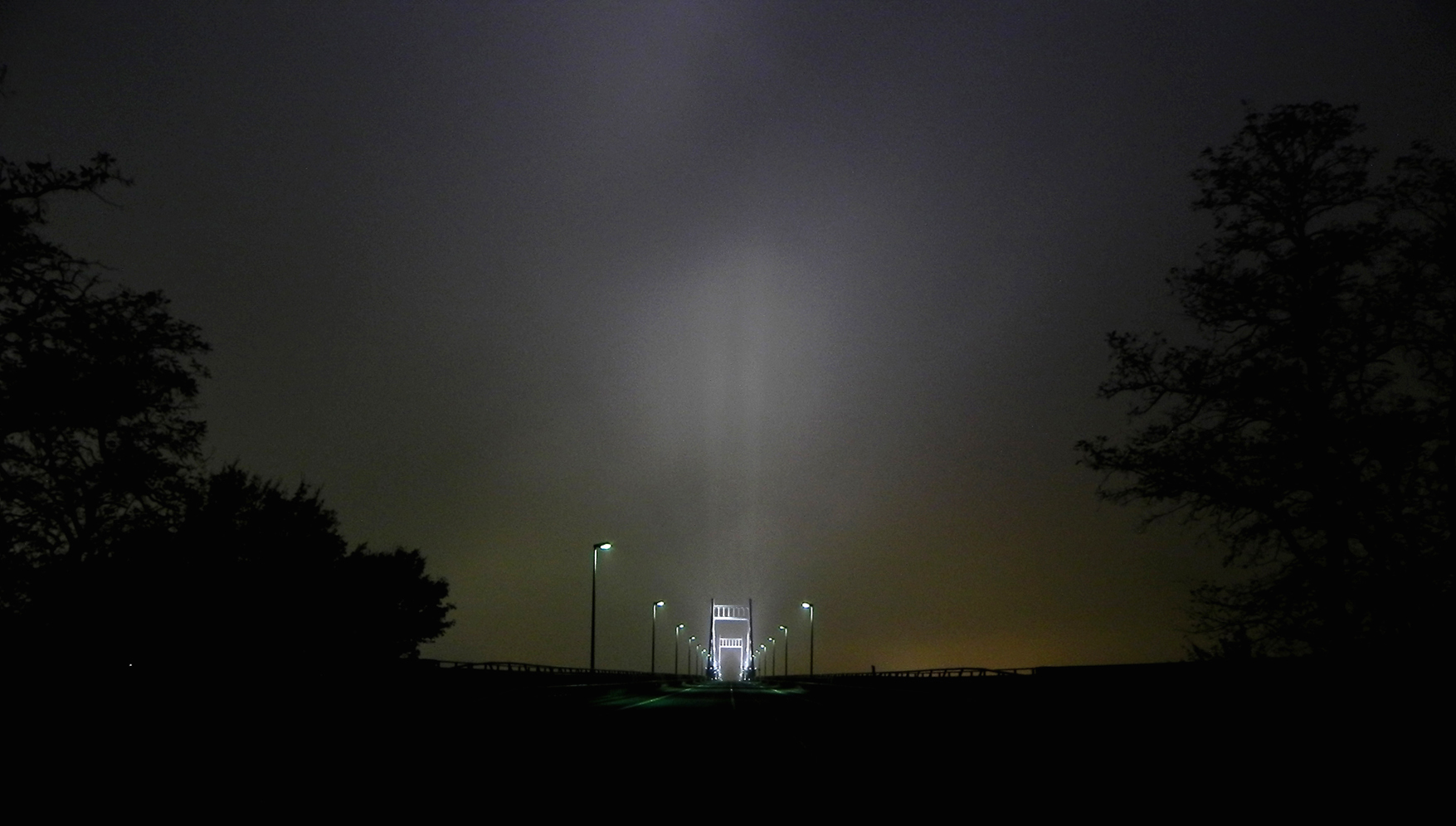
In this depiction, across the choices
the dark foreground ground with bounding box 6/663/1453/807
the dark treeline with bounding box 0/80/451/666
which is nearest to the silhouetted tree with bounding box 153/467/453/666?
the dark treeline with bounding box 0/80/451/666

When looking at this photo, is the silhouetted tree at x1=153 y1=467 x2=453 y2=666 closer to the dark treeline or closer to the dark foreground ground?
the dark treeline

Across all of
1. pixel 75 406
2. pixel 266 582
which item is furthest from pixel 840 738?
pixel 266 582

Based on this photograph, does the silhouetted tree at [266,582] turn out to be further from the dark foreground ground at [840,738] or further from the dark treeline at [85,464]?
the dark foreground ground at [840,738]

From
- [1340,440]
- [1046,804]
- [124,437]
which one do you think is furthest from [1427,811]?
[124,437]

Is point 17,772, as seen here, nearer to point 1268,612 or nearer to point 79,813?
point 79,813

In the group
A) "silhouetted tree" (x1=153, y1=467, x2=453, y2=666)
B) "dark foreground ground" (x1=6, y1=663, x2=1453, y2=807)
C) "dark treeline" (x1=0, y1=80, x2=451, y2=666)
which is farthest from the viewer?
"silhouetted tree" (x1=153, y1=467, x2=453, y2=666)

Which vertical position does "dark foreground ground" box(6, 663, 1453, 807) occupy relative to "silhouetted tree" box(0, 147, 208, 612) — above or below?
below

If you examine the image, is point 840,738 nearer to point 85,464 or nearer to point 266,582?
point 85,464

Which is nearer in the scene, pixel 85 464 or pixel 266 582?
pixel 85 464

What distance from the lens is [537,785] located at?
10195mm

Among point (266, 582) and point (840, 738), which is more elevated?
point (266, 582)

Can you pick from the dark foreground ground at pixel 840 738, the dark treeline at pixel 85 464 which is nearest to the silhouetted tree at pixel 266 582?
Result: the dark treeline at pixel 85 464

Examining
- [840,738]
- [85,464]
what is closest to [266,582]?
[85,464]

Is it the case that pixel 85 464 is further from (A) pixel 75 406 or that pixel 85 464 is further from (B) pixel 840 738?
(B) pixel 840 738
